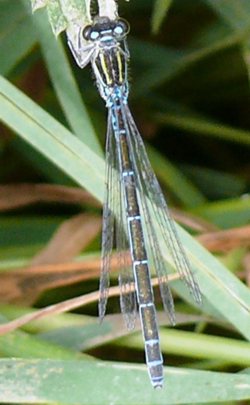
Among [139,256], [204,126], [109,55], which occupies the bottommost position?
[139,256]

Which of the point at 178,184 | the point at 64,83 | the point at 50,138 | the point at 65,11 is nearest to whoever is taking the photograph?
the point at 65,11

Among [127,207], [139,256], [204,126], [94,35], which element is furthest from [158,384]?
[204,126]

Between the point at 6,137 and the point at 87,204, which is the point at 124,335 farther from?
the point at 6,137

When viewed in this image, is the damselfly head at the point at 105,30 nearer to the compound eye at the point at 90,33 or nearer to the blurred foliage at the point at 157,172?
the compound eye at the point at 90,33

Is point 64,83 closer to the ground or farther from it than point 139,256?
farther from it

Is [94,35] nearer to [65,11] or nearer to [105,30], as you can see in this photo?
[105,30]

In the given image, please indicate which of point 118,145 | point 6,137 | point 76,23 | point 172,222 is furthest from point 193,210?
point 76,23

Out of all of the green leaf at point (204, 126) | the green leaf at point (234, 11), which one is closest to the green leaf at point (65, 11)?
the green leaf at point (234, 11)

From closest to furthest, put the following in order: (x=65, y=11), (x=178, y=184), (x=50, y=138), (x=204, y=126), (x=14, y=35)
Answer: (x=65, y=11) → (x=50, y=138) → (x=14, y=35) → (x=178, y=184) → (x=204, y=126)

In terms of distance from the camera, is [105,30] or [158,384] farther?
[105,30]
